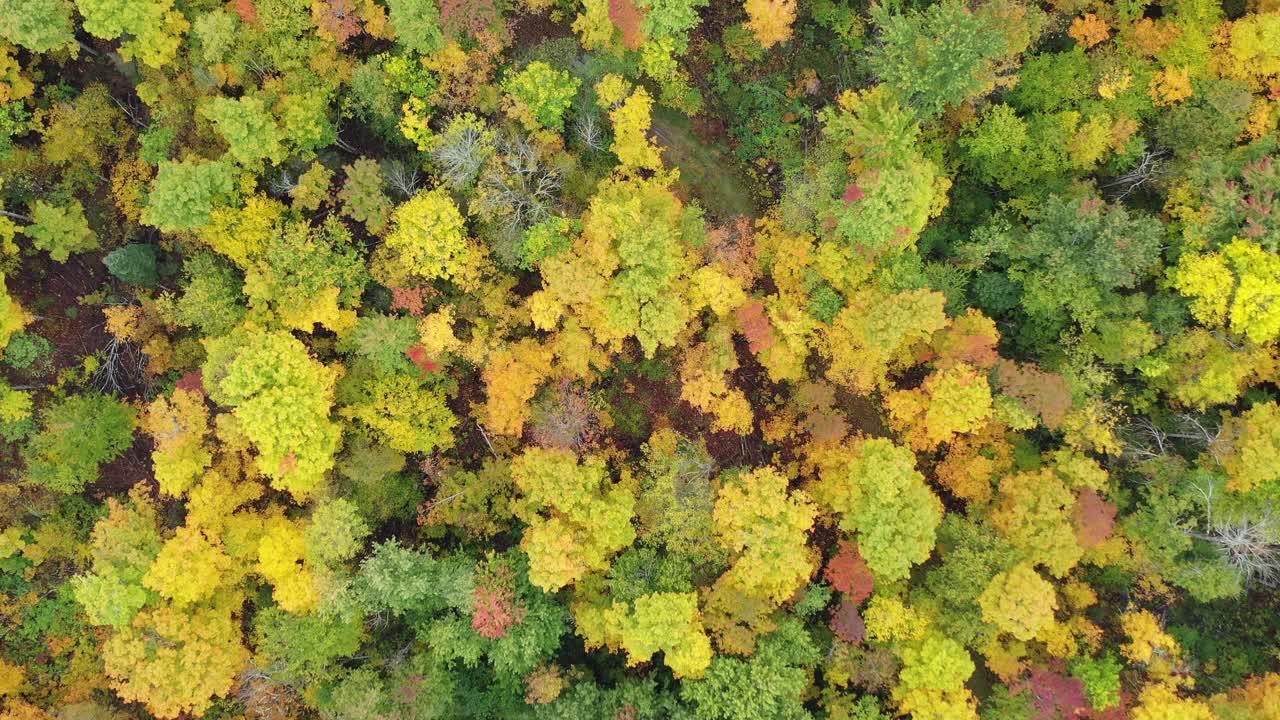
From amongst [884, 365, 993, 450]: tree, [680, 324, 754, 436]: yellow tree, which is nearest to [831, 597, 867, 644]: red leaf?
[884, 365, 993, 450]: tree

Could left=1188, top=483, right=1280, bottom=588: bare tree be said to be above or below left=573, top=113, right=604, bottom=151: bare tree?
below

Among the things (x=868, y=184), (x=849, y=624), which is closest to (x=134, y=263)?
(x=868, y=184)

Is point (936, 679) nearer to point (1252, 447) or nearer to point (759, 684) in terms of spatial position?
point (759, 684)

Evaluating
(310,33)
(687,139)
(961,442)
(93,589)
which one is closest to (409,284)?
(310,33)

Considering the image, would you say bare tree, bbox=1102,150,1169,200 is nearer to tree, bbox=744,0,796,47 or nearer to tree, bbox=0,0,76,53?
tree, bbox=744,0,796,47

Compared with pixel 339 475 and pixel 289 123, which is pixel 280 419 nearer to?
pixel 339 475

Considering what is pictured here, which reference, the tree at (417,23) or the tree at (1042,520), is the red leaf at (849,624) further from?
the tree at (417,23)

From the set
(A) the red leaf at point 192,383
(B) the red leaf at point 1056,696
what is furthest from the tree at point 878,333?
(A) the red leaf at point 192,383
